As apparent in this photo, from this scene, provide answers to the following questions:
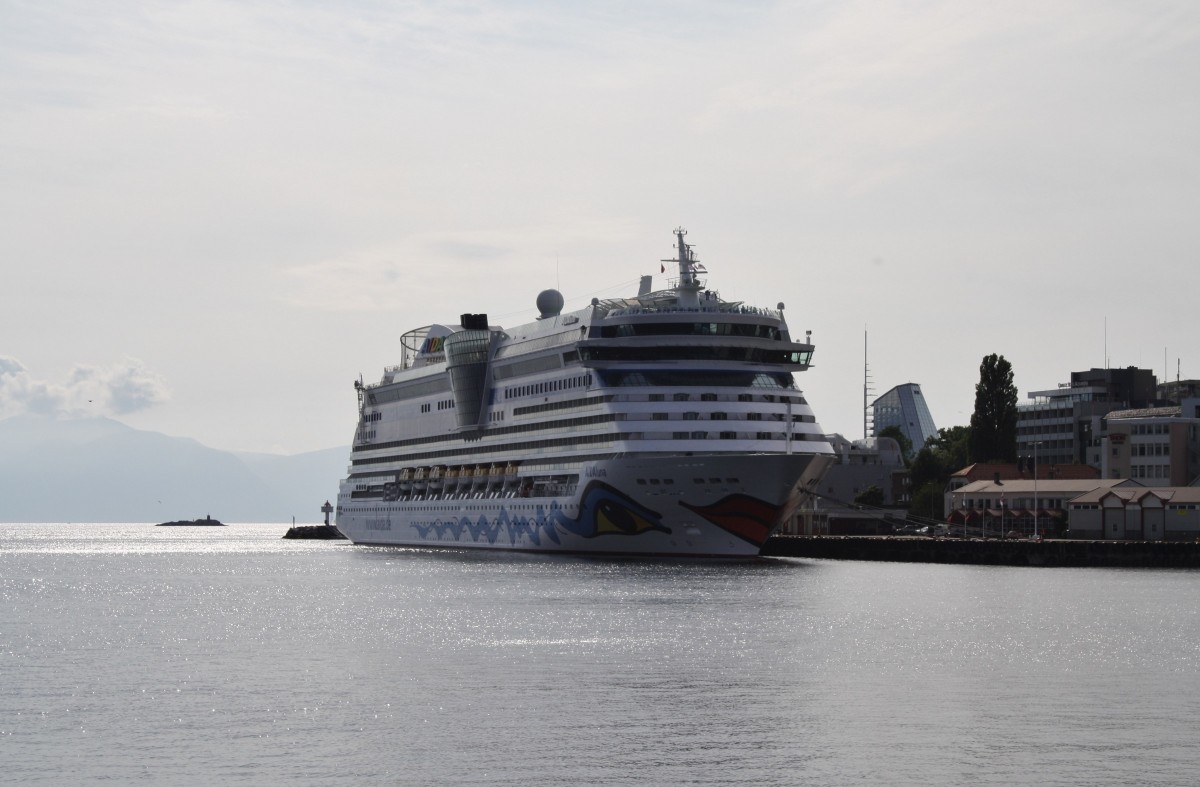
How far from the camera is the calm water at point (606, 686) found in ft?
114

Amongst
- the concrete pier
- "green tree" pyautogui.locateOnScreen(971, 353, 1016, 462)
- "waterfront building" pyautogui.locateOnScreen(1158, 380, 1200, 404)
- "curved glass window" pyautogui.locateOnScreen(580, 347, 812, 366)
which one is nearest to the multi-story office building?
"waterfront building" pyautogui.locateOnScreen(1158, 380, 1200, 404)

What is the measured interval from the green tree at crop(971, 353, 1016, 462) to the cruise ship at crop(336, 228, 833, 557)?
59.8 m

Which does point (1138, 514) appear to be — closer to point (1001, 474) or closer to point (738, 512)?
point (1001, 474)

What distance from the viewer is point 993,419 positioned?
16362cm

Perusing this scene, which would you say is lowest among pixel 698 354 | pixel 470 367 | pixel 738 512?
pixel 738 512

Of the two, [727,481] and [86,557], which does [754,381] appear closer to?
[727,481]

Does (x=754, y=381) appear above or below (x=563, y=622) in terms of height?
above

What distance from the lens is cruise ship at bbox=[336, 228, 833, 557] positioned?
304ft

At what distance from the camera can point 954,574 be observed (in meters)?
98.2

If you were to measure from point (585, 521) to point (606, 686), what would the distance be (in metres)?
53.7

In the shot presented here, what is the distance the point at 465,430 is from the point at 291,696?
2994 inches

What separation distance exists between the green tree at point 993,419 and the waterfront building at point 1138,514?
37.4 m

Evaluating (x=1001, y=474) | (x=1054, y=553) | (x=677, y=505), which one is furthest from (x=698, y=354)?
(x=1001, y=474)

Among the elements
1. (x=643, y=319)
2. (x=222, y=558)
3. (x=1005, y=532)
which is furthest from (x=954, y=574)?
(x=222, y=558)
